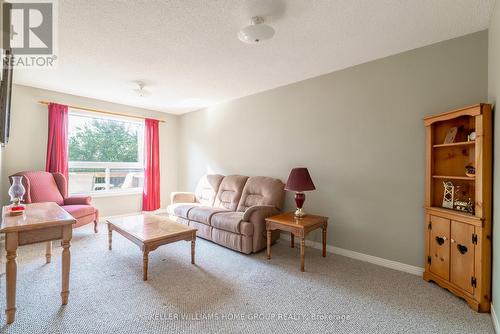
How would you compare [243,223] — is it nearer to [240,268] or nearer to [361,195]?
[240,268]

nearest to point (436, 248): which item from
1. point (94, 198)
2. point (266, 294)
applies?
point (266, 294)

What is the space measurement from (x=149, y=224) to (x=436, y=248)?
310cm

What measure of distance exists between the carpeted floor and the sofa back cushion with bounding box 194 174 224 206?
146 centimetres

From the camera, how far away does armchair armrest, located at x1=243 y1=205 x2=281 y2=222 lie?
2.97 metres

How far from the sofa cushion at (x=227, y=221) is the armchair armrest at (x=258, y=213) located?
126 millimetres

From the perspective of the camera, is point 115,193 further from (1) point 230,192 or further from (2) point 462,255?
(2) point 462,255

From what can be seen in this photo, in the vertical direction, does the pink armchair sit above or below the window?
below

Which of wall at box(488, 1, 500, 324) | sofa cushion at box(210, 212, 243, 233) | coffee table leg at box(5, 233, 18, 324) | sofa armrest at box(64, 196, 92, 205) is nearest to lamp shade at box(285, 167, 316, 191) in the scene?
sofa cushion at box(210, 212, 243, 233)

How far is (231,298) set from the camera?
6.61 ft

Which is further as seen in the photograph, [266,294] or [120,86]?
[120,86]

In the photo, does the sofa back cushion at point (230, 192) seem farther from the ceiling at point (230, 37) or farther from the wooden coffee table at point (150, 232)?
the ceiling at point (230, 37)

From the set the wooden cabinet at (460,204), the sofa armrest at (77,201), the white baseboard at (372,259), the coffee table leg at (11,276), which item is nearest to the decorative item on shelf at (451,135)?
the wooden cabinet at (460,204)

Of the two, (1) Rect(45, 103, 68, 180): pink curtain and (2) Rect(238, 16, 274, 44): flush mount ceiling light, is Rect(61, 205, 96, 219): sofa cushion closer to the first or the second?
(1) Rect(45, 103, 68, 180): pink curtain

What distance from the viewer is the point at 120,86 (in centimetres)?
367
